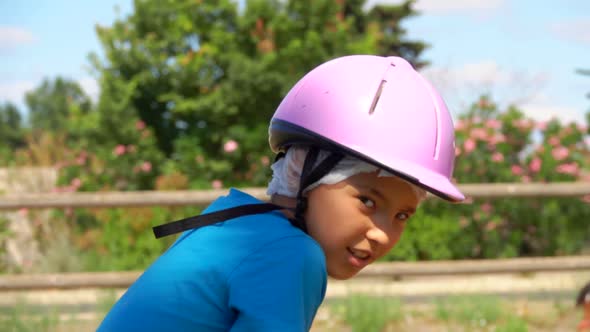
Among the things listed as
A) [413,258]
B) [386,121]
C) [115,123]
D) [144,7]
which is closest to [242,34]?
[144,7]

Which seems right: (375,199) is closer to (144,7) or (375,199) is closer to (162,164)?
(162,164)

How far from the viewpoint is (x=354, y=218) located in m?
1.88

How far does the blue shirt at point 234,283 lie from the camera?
1.66 m

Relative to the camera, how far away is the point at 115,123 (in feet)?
35.9

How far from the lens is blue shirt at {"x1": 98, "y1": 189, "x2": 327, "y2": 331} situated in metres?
1.66

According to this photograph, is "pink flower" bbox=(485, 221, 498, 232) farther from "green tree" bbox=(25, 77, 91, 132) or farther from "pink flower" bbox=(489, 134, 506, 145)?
"green tree" bbox=(25, 77, 91, 132)

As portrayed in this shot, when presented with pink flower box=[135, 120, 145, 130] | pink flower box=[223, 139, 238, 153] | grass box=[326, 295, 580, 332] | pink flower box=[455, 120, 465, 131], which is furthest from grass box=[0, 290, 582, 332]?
pink flower box=[135, 120, 145, 130]

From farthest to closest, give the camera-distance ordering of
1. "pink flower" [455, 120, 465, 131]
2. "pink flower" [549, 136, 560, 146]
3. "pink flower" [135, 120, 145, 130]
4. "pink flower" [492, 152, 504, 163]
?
1. "pink flower" [135, 120, 145, 130]
2. "pink flower" [455, 120, 465, 131]
3. "pink flower" [549, 136, 560, 146]
4. "pink flower" [492, 152, 504, 163]

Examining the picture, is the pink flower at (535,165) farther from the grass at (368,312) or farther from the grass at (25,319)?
the grass at (25,319)

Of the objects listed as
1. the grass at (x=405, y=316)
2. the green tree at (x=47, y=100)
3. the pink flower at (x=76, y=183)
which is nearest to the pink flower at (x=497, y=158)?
the grass at (x=405, y=316)

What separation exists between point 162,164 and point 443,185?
908 centimetres

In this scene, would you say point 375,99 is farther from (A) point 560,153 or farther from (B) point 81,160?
(B) point 81,160

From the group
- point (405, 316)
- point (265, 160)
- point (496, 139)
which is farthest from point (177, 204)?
point (496, 139)

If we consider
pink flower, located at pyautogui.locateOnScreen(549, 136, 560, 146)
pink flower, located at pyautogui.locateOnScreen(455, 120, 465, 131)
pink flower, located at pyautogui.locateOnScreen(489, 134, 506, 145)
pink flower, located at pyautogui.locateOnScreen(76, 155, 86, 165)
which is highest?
pink flower, located at pyautogui.locateOnScreen(455, 120, 465, 131)
